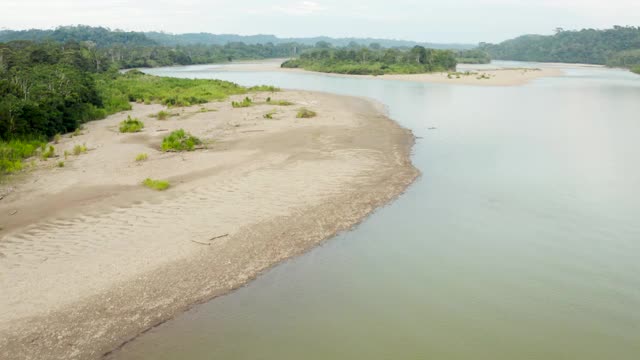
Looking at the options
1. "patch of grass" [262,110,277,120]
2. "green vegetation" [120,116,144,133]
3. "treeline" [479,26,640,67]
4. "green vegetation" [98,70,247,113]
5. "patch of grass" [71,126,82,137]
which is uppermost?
"treeline" [479,26,640,67]

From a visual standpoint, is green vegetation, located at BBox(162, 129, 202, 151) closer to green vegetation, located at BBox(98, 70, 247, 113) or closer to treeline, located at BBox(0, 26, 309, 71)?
green vegetation, located at BBox(98, 70, 247, 113)

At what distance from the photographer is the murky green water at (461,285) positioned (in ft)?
32.4

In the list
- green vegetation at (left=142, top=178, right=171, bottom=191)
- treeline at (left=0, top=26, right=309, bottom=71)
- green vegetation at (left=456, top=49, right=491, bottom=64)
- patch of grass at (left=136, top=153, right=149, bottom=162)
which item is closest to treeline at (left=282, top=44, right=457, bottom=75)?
treeline at (left=0, top=26, right=309, bottom=71)

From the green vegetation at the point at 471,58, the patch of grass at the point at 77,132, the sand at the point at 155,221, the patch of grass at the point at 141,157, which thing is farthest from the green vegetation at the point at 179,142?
the green vegetation at the point at 471,58

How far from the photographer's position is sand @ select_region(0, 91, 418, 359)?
10578mm

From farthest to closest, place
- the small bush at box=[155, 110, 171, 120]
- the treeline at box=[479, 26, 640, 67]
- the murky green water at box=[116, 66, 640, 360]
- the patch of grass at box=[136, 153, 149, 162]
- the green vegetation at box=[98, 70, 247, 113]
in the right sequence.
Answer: the treeline at box=[479, 26, 640, 67] < the green vegetation at box=[98, 70, 247, 113] < the small bush at box=[155, 110, 171, 120] < the patch of grass at box=[136, 153, 149, 162] < the murky green water at box=[116, 66, 640, 360]

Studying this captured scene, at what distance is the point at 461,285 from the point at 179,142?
59.6 feet

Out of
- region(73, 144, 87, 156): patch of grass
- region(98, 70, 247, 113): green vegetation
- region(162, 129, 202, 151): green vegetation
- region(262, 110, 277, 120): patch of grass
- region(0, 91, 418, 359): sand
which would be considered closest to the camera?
region(0, 91, 418, 359): sand

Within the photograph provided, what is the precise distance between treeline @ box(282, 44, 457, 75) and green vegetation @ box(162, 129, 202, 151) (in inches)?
3007

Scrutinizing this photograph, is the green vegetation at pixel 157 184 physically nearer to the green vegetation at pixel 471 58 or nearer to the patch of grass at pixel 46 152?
the patch of grass at pixel 46 152

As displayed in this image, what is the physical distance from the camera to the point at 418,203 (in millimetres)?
18844

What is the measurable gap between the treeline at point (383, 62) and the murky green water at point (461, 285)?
81.3 m

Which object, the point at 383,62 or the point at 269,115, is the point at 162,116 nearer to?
the point at 269,115

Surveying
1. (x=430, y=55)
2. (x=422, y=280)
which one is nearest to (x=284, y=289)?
(x=422, y=280)
